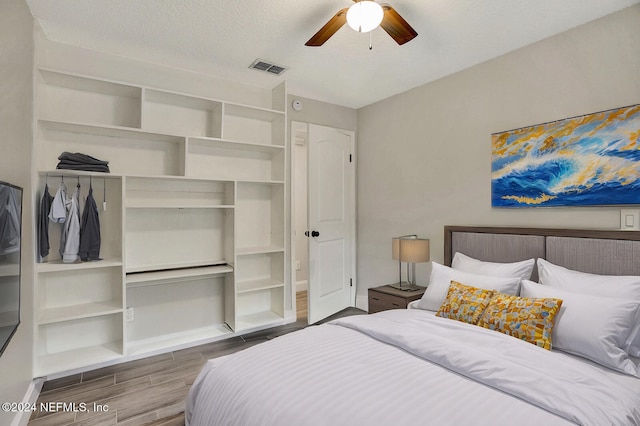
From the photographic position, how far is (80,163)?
2551mm

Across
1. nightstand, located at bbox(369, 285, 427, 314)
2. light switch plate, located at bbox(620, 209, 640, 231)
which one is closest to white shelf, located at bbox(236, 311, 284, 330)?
nightstand, located at bbox(369, 285, 427, 314)

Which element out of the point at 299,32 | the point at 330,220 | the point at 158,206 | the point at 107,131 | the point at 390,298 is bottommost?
the point at 390,298

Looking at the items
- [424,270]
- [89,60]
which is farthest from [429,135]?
[89,60]

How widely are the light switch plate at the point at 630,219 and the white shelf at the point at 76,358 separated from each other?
146 inches

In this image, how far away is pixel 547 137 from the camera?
8.38 feet

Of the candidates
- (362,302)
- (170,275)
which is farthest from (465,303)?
(170,275)

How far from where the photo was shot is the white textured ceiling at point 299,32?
2201 millimetres

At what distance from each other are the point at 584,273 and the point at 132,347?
3457 mm

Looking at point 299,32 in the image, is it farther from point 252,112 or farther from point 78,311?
point 78,311

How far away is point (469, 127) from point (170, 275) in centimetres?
293

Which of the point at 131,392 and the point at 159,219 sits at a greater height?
the point at 159,219

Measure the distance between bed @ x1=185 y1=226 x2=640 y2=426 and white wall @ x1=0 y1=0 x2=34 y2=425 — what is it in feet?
3.32

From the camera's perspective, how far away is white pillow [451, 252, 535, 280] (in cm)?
237

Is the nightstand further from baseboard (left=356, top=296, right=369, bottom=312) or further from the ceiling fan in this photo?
the ceiling fan
